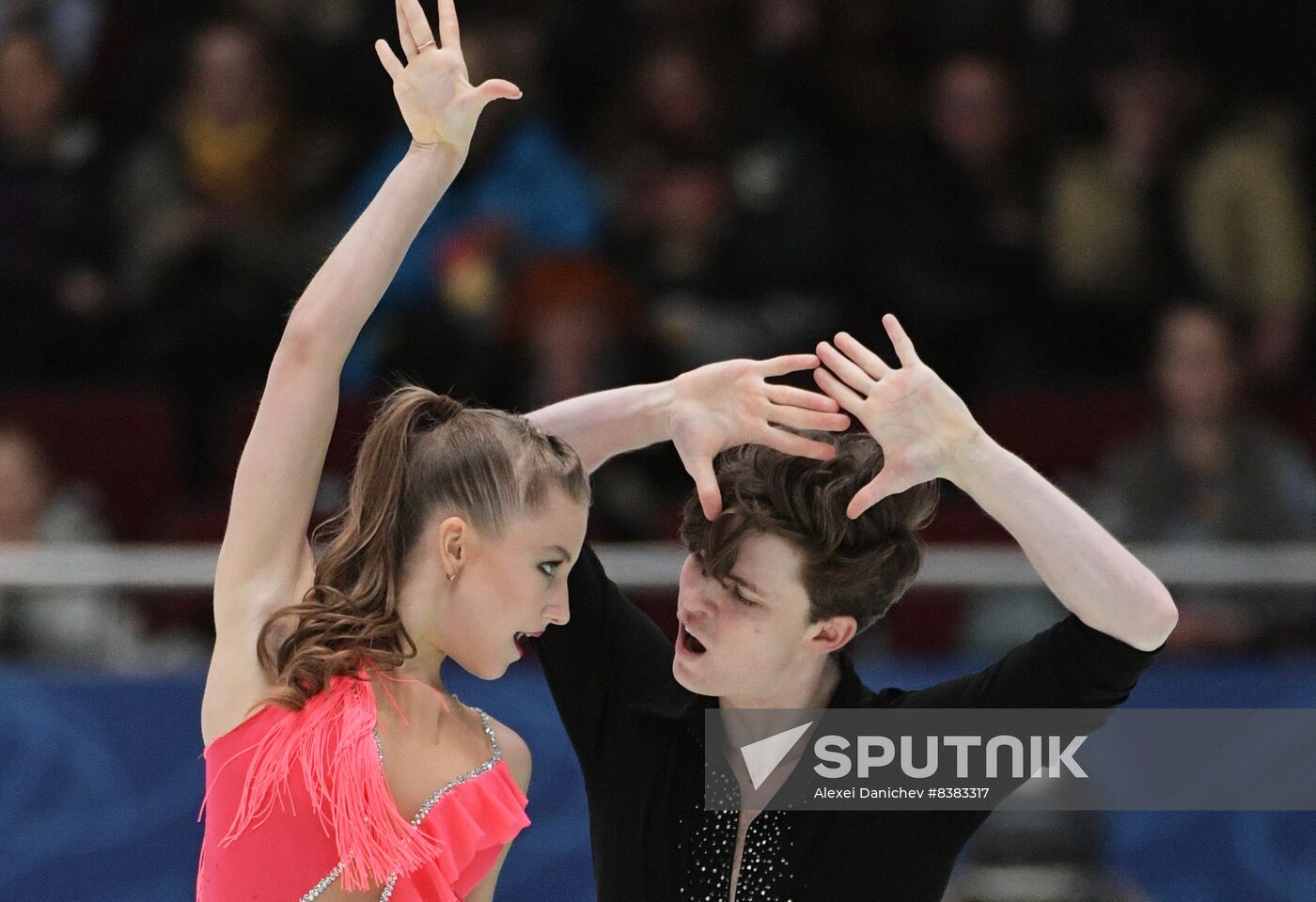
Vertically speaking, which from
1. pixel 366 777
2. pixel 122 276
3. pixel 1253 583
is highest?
pixel 122 276

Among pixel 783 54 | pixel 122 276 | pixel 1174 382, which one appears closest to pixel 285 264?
pixel 122 276

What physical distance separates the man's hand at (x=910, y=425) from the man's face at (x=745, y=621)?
0.54ft

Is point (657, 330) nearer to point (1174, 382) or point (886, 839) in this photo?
point (1174, 382)

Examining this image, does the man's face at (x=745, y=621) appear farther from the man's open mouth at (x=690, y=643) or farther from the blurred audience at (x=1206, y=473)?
the blurred audience at (x=1206, y=473)

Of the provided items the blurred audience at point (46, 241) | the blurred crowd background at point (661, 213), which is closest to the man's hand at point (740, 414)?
the blurred crowd background at point (661, 213)

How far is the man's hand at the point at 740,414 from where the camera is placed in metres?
2.21

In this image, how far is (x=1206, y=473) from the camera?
509 cm

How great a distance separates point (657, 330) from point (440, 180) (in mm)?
3295

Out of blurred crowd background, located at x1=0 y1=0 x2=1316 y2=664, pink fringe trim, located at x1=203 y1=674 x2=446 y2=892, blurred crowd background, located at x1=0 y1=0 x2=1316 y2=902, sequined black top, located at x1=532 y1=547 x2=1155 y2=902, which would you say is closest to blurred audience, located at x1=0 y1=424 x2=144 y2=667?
blurred crowd background, located at x1=0 y1=0 x2=1316 y2=902

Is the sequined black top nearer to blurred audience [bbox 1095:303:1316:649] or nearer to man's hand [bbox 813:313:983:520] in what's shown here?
man's hand [bbox 813:313:983:520]

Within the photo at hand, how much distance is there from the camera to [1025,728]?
2.32 metres

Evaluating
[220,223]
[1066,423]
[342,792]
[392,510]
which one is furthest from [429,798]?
[220,223]

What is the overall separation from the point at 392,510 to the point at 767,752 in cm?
59

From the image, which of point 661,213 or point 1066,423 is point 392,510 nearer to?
point 1066,423
